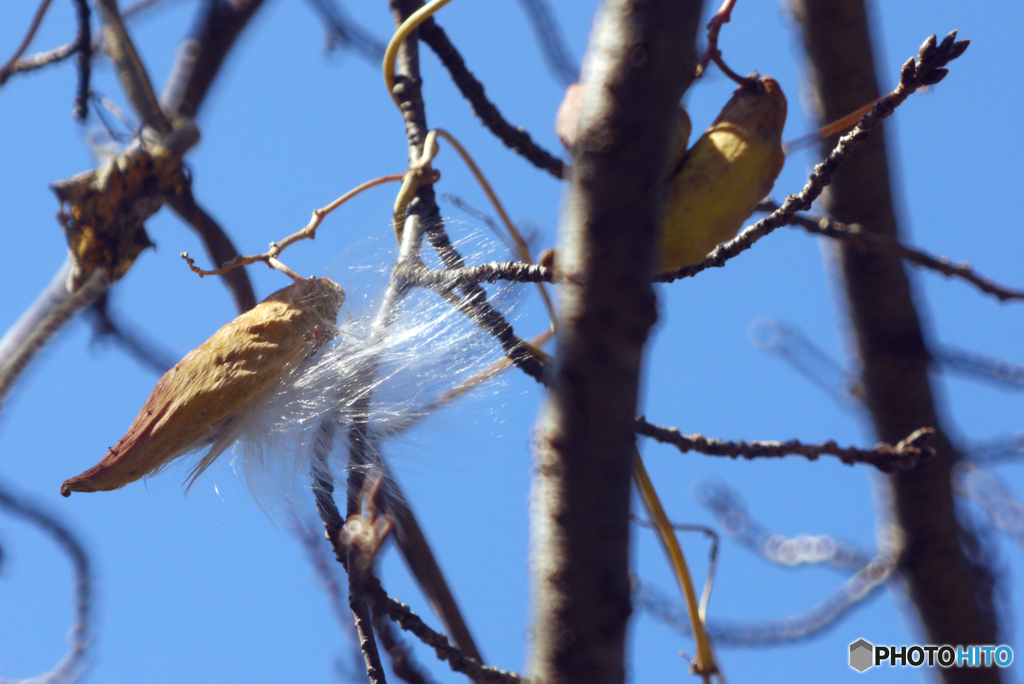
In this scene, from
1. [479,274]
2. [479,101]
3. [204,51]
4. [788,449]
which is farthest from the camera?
[204,51]

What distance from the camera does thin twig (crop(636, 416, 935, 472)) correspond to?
1.09m

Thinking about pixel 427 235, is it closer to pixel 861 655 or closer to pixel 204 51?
pixel 204 51

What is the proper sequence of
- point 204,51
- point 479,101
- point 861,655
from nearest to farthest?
point 479,101
point 861,655
point 204,51

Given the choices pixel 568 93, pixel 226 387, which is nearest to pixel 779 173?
pixel 568 93

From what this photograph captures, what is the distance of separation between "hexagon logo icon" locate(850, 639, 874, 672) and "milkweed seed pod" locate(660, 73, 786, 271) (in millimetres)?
1054

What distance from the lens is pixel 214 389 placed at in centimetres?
81

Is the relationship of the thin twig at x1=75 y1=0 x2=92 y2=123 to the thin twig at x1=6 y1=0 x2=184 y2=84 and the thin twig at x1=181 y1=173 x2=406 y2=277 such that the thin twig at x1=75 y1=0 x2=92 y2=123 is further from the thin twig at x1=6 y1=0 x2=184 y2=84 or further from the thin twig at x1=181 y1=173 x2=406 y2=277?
the thin twig at x1=181 y1=173 x2=406 y2=277

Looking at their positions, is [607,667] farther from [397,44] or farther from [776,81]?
[397,44]

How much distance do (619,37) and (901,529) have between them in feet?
4.51

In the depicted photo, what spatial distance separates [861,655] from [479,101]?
1342mm

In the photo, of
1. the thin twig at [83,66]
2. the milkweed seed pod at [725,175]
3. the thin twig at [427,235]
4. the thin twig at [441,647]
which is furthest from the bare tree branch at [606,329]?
the thin twig at [83,66]

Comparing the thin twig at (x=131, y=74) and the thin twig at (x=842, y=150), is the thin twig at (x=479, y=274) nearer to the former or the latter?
the thin twig at (x=842, y=150)

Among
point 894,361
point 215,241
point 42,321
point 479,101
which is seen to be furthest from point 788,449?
point 42,321

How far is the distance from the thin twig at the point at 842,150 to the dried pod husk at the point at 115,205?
3.11 feet
